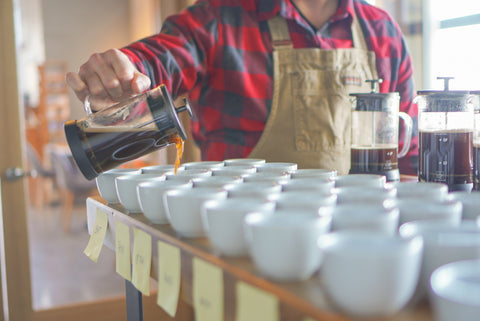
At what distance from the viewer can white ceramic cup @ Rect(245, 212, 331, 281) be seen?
1.80 feet

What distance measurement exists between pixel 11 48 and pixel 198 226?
196 centimetres

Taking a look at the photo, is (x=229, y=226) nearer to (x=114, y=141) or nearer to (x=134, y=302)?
(x=114, y=141)

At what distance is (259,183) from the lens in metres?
0.91

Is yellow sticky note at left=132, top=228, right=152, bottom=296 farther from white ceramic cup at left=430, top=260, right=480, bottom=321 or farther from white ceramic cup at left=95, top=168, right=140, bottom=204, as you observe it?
white ceramic cup at left=430, top=260, right=480, bottom=321

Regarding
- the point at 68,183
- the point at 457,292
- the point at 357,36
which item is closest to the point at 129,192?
the point at 457,292

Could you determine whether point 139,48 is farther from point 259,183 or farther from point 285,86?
point 259,183

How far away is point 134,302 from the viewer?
47.5 inches

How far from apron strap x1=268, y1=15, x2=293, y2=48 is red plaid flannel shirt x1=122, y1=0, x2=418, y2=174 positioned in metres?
0.02

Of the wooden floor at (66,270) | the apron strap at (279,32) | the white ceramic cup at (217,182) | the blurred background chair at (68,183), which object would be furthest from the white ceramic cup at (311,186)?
the blurred background chair at (68,183)

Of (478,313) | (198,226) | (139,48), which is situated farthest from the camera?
(139,48)

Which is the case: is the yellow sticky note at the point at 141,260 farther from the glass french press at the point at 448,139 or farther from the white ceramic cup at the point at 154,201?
the glass french press at the point at 448,139

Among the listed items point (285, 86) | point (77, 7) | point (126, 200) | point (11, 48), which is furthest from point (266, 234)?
point (77, 7)

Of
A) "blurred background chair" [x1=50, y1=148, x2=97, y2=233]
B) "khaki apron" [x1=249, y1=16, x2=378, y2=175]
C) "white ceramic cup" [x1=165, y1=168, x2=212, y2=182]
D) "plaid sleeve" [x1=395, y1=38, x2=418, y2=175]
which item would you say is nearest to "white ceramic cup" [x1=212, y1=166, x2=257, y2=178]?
"white ceramic cup" [x1=165, y1=168, x2=212, y2=182]

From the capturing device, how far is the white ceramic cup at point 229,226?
2.13ft
